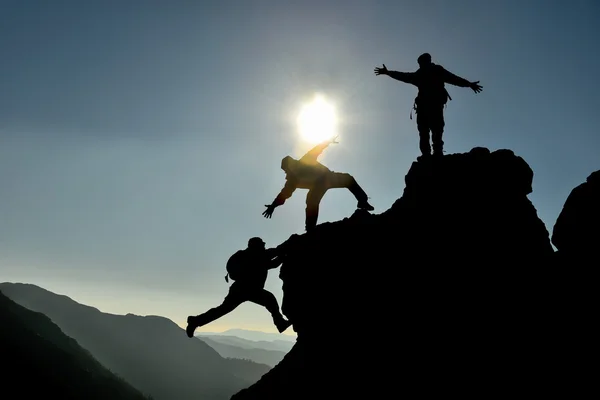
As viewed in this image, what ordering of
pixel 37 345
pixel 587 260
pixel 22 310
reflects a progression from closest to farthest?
pixel 587 260 → pixel 37 345 → pixel 22 310

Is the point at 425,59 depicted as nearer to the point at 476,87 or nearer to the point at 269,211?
the point at 476,87

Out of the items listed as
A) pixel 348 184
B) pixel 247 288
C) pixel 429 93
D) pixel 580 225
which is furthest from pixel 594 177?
pixel 247 288

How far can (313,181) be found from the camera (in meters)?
11.9

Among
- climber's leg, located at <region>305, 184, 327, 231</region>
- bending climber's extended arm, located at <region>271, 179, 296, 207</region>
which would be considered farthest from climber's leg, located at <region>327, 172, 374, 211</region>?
bending climber's extended arm, located at <region>271, 179, 296, 207</region>

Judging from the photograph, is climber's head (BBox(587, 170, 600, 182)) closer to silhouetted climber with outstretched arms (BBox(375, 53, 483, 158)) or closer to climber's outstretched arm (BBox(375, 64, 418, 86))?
silhouetted climber with outstretched arms (BBox(375, 53, 483, 158))

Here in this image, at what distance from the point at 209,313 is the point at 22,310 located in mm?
176541

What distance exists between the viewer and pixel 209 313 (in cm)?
1086

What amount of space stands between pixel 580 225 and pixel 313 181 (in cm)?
790

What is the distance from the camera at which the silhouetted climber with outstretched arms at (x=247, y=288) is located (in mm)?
10875

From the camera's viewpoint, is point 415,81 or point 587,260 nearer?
point 587,260

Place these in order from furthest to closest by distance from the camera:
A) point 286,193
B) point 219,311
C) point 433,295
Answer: point 286,193
point 219,311
point 433,295

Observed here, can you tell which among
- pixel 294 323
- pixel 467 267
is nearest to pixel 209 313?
pixel 294 323

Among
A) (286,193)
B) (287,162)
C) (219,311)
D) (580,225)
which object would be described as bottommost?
(219,311)

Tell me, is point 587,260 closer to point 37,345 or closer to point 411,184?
point 411,184
